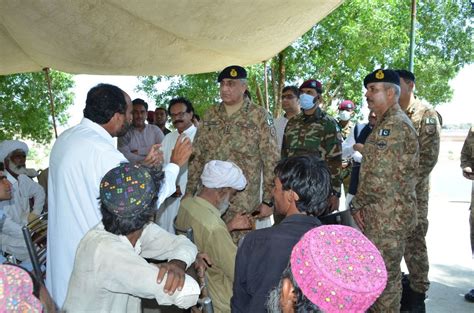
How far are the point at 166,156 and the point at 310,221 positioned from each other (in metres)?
3.66

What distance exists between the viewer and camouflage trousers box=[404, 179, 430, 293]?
13.7 feet

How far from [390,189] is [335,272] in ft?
7.84

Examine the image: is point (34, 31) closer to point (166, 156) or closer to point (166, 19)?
point (166, 19)

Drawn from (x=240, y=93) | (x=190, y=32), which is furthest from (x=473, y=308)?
(x=190, y=32)

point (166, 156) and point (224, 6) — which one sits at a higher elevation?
point (224, 6)

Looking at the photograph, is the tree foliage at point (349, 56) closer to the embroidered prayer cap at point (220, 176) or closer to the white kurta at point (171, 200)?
the white kurta at point (171, 200)

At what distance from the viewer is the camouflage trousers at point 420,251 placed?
13.7 ft

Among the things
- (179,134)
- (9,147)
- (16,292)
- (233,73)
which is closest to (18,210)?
(9,147)

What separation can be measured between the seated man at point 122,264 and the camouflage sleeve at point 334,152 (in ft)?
9.15

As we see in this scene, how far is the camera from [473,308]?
4184mm

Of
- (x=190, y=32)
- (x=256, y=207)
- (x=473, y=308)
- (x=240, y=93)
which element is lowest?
(x=473, y=308)

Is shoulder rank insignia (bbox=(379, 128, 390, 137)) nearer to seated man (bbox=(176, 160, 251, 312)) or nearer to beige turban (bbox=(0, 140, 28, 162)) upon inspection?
seated man (bbox=(176, 160, 251, 312))

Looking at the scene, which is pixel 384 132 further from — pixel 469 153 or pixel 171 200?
pixel 171 200

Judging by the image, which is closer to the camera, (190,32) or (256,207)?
(256,207)
